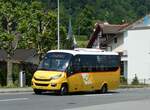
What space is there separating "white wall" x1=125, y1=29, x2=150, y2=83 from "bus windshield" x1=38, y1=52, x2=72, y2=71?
42435 mm

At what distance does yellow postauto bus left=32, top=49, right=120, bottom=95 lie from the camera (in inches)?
1259

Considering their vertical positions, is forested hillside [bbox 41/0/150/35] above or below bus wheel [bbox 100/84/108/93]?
above

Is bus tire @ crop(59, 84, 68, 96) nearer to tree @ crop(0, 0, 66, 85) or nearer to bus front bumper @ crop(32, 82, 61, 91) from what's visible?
bus front bumper @ crop(32, 82, 61, 91)

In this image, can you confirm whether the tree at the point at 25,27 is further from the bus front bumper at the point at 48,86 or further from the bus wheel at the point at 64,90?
the bus front bumper at the point at 48,86

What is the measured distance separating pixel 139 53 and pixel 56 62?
45279 millimetres

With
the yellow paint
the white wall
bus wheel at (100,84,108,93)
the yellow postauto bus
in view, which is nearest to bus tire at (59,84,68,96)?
the yellow postauto bus

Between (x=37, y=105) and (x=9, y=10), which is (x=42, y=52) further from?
(x=37, y=105)

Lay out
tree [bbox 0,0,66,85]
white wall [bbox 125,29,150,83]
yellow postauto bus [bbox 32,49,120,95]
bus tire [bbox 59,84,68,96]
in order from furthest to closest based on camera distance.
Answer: white wall [bbox 125,29,150,83] → tree [bbox 0,0,66,85] → bus tire [bbox 59,84,68,96] → yellow postauto bus [bbox 32,49,120,95]

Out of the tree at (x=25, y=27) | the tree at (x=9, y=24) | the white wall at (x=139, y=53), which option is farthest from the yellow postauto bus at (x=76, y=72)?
the white wall at (x=139, y=53)

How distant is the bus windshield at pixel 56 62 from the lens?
32750 mm

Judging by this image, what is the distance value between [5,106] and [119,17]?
378ft

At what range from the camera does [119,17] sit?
5389 inches

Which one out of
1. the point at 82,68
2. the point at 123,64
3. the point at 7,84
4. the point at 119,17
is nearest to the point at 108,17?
the point at 119,17

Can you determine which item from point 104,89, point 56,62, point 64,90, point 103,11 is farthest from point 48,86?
point 103,11
